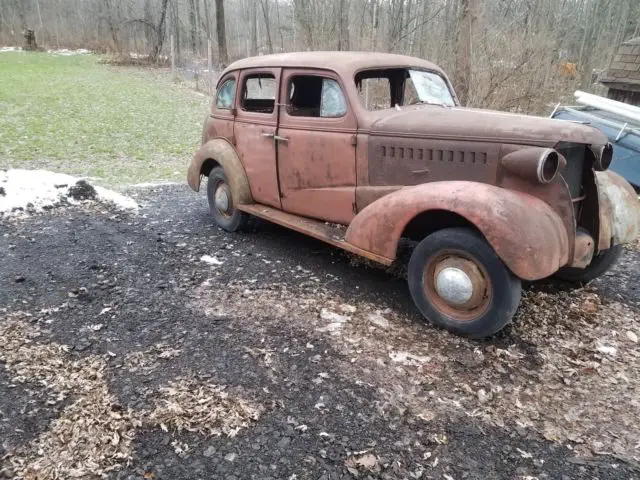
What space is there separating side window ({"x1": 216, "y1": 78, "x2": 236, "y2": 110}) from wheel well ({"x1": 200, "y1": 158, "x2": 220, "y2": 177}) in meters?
0.61

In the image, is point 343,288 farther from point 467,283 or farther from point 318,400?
point 318,400

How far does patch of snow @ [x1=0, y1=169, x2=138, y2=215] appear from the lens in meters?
5.78

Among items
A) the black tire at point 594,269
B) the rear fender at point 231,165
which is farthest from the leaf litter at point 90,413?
the black tire at point 594,269

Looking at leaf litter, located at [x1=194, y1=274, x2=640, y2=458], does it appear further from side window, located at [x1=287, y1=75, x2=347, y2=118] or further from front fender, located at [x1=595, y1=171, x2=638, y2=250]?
side window, located at [x1=287, y1=75, x2=347, y2=118]

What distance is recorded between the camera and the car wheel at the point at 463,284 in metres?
3.12

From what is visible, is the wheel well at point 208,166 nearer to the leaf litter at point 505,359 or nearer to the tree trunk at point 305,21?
the leaf litter at point 505,359

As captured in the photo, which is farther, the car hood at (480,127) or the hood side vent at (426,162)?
the hood side vent at (426,162)

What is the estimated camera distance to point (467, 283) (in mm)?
3240

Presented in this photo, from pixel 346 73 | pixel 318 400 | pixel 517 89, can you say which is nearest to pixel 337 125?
pixel 346 73

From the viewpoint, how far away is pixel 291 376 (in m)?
2.91

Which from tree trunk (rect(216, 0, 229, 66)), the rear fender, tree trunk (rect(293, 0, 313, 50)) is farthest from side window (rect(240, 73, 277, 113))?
tree trunk (rect(216, 0, 229, 66))

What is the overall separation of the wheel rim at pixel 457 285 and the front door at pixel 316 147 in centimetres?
104

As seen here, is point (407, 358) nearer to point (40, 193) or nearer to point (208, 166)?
point (208, 166)

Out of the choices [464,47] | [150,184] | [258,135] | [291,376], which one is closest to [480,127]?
[291,376]
